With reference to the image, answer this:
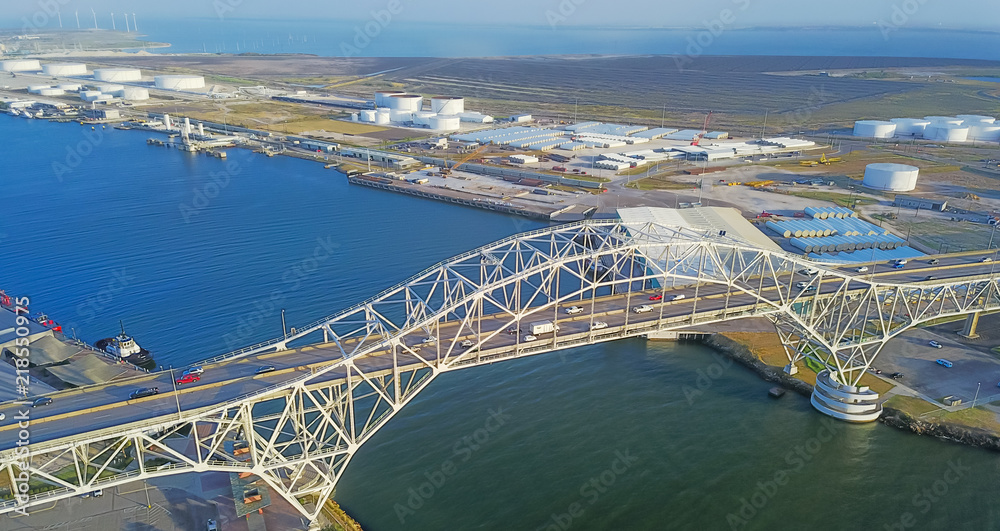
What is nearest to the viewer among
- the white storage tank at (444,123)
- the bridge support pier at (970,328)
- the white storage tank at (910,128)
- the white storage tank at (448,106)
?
the bridge support pier at (970,328)

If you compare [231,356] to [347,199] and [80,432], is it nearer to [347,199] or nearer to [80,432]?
[80,432]

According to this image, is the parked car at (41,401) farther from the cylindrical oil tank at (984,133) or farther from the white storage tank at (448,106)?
the cylindrical oil tank at (984,133)

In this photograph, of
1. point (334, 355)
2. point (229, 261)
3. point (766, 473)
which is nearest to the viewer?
point (334, 355)

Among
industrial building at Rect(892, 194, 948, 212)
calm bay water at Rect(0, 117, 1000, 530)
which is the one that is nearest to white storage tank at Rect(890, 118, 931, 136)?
industrial building at Rect(892, 194, 948, 212)

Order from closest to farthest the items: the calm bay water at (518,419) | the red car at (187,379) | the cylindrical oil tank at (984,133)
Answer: the red car at (187,379)
the calm bay water at (518,419)
the cylindrical oil tank at (984,133)

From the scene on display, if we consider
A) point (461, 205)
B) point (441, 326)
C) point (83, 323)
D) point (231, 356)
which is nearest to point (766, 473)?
point (441, 326)

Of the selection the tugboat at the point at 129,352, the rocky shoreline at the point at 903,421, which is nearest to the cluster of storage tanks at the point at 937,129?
the rocky shoreline at the point at 903,421

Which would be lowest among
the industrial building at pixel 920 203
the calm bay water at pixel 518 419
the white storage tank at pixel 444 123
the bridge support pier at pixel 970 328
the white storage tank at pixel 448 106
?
the calm bay water at pixel 518 419
